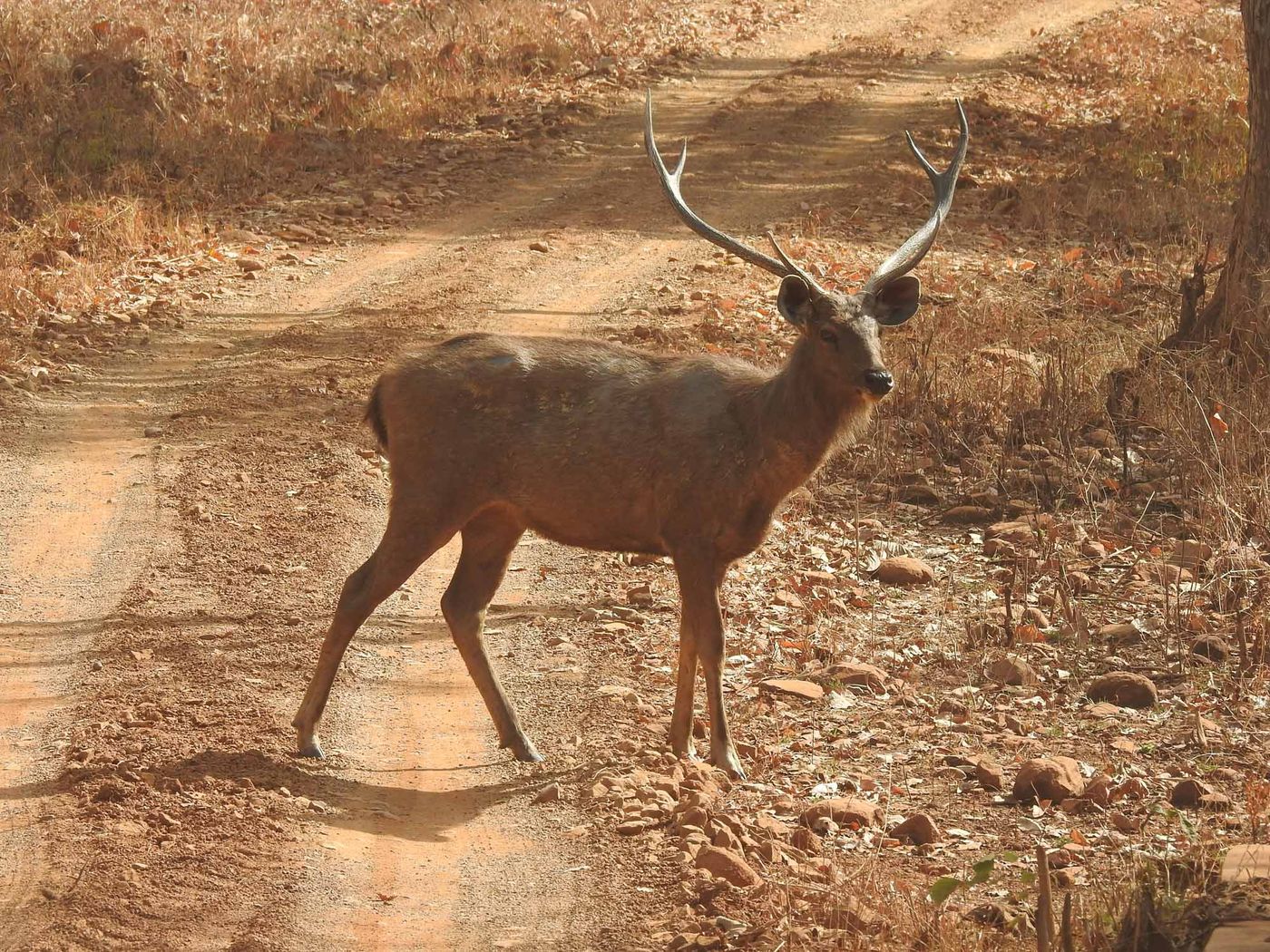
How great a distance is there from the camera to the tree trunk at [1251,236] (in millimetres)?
11766

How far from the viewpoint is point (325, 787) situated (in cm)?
711

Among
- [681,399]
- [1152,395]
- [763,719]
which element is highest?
[681,399]

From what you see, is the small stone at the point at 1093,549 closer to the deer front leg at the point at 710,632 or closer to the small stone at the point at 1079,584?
the small stone at the point at 1079,584

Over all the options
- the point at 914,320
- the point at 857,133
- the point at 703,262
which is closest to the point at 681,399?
the point at 914,320

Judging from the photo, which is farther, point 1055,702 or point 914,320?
point 914,320

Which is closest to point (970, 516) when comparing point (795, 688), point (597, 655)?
point (795, 688)

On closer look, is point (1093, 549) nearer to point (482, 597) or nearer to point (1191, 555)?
point (1191, 555)

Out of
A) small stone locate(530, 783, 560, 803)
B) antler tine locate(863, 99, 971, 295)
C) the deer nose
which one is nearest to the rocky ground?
small stone locate(530, 783, 560, 803)

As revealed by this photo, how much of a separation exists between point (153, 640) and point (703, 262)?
9880 millimetres

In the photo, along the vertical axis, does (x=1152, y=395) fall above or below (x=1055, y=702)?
above

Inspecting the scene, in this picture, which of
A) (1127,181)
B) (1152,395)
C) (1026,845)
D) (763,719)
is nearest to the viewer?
(1026,845)

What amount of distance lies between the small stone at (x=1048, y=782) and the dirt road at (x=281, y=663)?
1.89m

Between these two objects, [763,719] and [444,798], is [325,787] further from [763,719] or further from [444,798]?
[763,719]

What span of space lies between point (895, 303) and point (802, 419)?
0.84m
